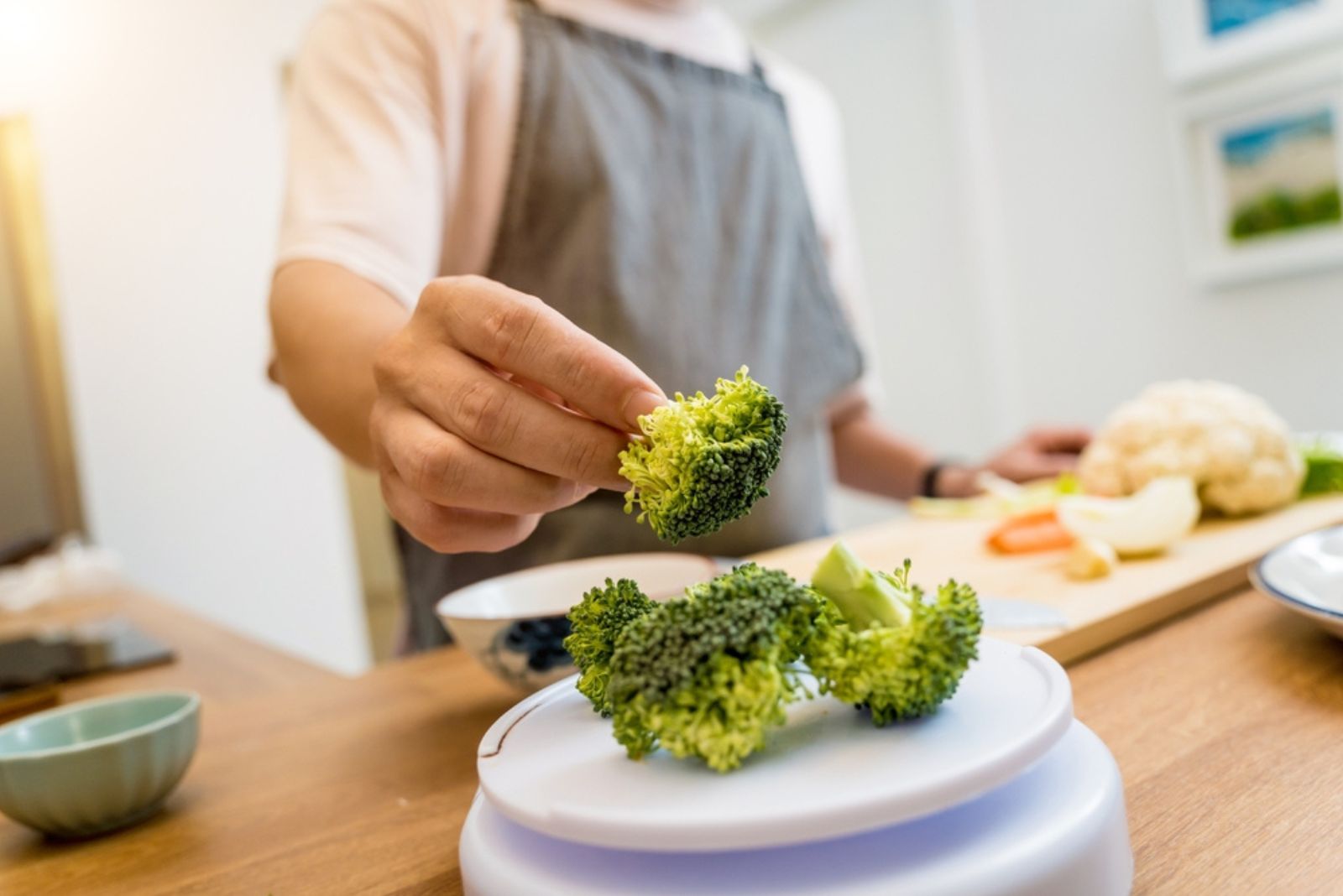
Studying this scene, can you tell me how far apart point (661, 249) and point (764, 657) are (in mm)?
1107

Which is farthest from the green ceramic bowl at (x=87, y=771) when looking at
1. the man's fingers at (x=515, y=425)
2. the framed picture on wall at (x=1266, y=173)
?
the framed picture on wall at (x=1266, y=173)

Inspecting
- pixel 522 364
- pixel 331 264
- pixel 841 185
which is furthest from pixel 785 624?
pixel 841 185

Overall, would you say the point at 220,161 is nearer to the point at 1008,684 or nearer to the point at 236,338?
the point at 236,338

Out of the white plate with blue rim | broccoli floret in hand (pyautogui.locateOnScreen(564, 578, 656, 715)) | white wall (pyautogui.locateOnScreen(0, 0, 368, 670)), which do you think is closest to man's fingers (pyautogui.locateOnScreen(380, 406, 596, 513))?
broccoli floret in hand (pyautogui.locateOnScreen(564, 578, 656, 715))

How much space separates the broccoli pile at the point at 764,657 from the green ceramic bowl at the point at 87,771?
0.41m

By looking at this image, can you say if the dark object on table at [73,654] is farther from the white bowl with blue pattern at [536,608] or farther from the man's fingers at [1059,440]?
the man's fingers at [1059,440]

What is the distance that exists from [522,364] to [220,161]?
3.83 metres

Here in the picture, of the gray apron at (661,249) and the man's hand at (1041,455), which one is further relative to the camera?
the man's hand at (1041,455)

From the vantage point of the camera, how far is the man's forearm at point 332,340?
962 mm

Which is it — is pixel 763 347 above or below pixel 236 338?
below

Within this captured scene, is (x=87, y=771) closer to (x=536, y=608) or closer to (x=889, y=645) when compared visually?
(x=536, y=608)

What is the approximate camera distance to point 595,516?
1390 mm

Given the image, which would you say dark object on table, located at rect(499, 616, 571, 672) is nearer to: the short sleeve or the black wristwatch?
the short sleeve

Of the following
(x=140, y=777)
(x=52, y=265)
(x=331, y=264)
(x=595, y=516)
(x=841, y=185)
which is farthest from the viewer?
(x=52, y=265)
